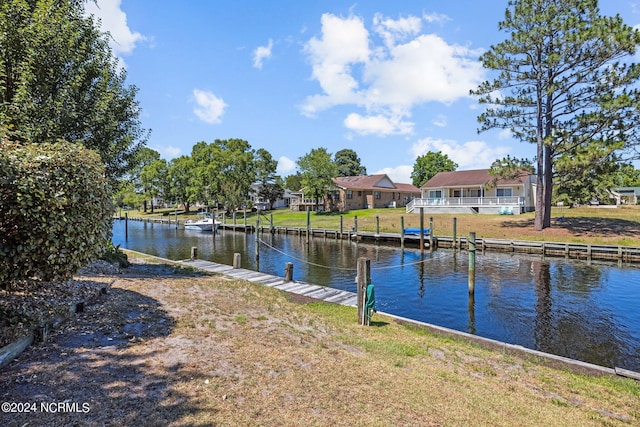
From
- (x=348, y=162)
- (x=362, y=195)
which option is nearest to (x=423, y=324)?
(x=362, y=195)

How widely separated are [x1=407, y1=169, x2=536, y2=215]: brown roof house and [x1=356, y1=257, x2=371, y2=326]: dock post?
33902 millimetres

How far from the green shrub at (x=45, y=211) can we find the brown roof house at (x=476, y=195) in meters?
39.2

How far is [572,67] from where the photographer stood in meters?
26.0

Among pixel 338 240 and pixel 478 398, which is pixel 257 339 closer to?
pixel 478 398

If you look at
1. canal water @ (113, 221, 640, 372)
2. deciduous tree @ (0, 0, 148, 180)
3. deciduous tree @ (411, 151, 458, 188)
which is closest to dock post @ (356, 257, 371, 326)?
canal water @ (113, 221, 640, 372)

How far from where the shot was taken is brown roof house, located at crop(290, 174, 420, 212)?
2201 inches

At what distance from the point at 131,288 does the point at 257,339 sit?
15.5 feet

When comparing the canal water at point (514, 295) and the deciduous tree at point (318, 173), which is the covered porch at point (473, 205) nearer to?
the deciduous tree at point (318, 173)

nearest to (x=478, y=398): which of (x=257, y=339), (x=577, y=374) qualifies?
(x=577, y=374)

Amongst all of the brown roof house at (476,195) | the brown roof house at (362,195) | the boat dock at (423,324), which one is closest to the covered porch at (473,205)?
the brown roof house at (476,195)

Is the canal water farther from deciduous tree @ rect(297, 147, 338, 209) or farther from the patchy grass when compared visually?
deciduous tree @ rect(297, 147, 338, 209)

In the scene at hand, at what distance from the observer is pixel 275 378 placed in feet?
16.8

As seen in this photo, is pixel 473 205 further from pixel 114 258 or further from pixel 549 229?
pixel 114 258

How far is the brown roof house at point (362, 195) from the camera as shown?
183 ft
